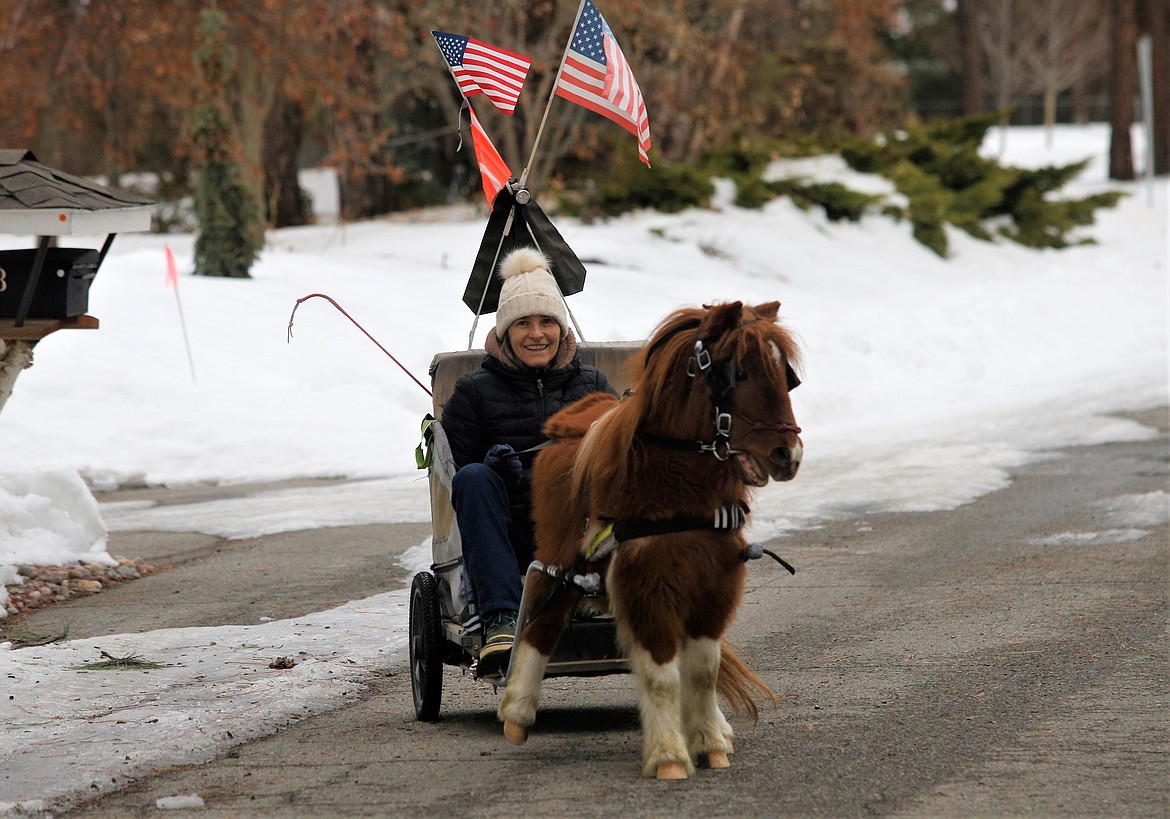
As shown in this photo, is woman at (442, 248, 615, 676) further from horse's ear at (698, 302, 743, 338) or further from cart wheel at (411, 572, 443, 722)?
horse's ear at (698, 302, 743, 338)

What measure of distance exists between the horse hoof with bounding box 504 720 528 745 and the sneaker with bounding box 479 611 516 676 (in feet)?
0.87

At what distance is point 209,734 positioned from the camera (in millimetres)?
6000

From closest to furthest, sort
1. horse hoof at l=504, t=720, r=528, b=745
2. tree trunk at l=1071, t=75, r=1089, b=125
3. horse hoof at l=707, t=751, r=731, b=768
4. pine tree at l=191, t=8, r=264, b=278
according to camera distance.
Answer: horse hoof at l=707, t=751, r=731, b=768, horse hoof at l=504, t=720, r=528, b=745, pine tree at l=191, t=8, r=264, b=278, tree trunk at l=1071, t=75, r=1089, b=125

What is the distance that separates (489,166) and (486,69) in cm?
71

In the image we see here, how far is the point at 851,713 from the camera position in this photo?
6090mm

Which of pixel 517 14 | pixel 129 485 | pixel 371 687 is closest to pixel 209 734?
pixel 371 687

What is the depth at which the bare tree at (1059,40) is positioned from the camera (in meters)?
57.8

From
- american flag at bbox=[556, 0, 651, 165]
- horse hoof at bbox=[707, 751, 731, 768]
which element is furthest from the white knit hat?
horse hoof at bbox=[707, 751, 731, 768]

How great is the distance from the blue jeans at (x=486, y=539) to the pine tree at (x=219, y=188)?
633 inches

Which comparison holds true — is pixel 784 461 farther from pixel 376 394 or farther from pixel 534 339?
pixel 376 394

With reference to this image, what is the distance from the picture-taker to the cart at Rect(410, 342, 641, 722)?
18.8 feet

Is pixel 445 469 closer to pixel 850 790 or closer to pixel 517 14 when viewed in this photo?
pixel 850 790

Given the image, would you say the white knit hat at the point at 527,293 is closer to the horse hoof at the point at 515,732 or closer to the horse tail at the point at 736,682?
the horse tail at the point at 736,682

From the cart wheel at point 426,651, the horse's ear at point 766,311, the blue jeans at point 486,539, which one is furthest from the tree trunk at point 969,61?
the horse's ear at point 766,311
